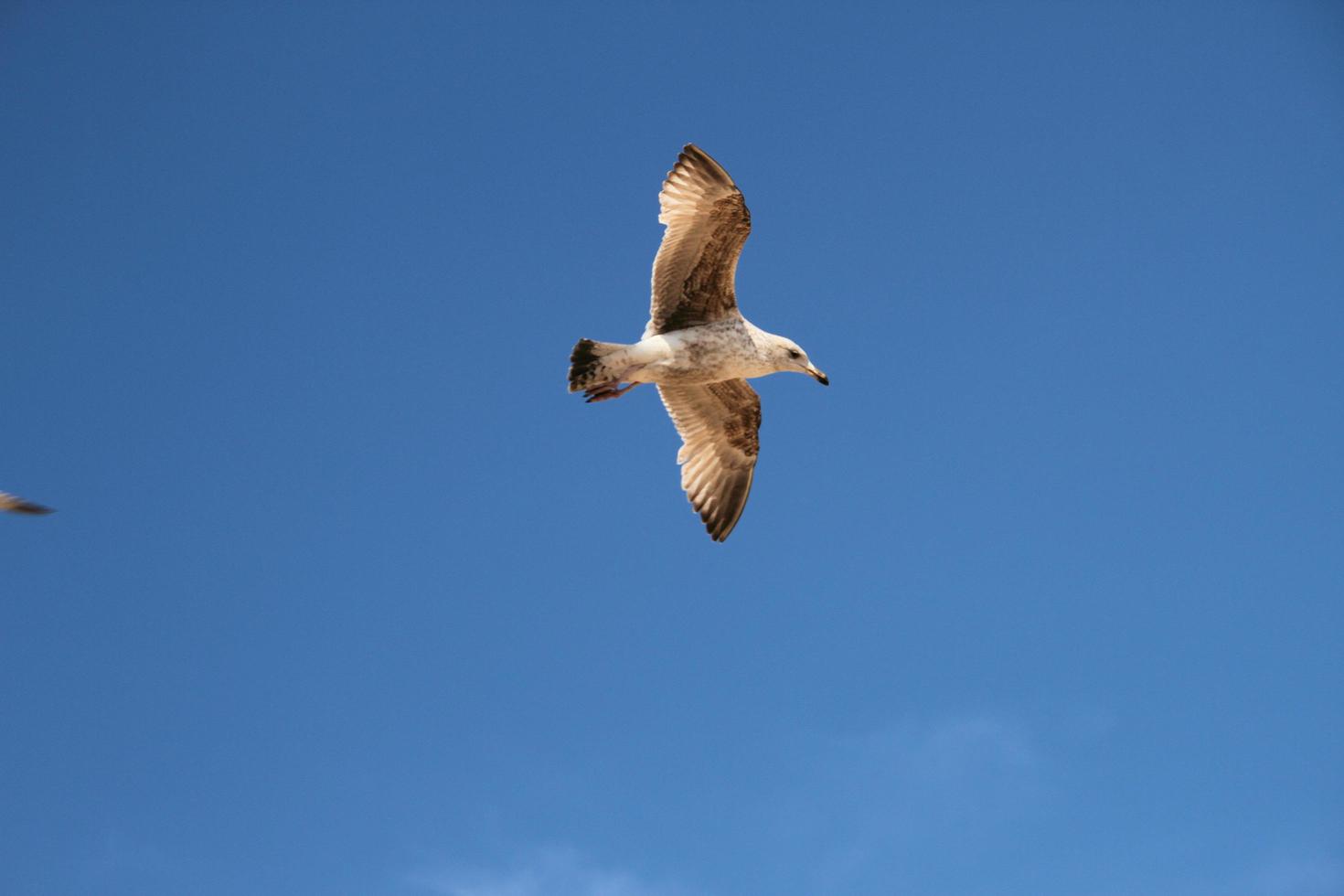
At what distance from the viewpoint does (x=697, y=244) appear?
8891 mm

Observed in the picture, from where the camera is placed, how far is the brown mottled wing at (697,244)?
877 cm

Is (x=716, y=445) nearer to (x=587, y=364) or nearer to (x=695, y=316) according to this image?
(x=695, y=316)

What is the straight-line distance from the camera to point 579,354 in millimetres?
8625

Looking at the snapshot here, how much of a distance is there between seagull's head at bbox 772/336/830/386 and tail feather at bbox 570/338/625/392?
5.08ft

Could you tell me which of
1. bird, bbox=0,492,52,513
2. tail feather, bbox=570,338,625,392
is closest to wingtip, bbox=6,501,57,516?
bird, bbox=0,492,52,513

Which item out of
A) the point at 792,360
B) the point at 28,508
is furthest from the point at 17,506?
the point at 792,360

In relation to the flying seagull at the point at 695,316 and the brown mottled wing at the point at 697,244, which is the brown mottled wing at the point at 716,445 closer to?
the flying seagull at the point at 695,316

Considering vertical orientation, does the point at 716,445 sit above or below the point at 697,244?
below

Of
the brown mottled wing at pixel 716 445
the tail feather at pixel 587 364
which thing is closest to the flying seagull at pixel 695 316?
the tail feather at pixel 587 364

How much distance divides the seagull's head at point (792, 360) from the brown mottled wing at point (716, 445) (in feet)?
3.26

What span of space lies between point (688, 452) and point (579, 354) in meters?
2.27

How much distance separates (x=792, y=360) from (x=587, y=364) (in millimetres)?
1904

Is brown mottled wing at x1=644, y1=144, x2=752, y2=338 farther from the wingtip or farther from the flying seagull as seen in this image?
the wingtip

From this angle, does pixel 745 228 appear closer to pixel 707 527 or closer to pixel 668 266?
pixel 668 266
